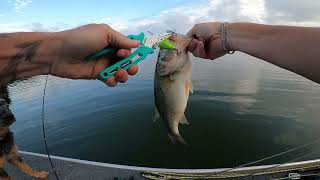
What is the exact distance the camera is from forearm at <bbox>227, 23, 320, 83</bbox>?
8.02 ft

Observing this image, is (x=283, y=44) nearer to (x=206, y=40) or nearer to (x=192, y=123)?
(x=206, y=40)

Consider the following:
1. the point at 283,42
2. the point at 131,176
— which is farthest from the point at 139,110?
the point at 283,42

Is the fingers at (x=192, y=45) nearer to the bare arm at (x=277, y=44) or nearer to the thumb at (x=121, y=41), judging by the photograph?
the bare arm at (x=277, y=44)

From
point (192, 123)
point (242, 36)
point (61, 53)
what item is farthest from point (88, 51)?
point (192, 123)

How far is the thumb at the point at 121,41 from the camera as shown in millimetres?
3139

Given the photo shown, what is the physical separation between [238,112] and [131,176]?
811 centimetres

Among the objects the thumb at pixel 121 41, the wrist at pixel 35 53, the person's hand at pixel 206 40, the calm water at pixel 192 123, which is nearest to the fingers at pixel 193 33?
the person's hand at pixel 206 40

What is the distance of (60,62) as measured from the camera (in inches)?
141

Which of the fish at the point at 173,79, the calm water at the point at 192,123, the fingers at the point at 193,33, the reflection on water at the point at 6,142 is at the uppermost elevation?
the fingers at the point at 193,33

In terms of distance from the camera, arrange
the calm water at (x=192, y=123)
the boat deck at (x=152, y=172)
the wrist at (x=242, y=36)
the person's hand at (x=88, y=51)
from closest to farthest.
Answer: the wrist at (x=242, y=36) < the person's hand at (x=88, y=51) < the boat deck at (x=152, y=172) < the calm water at (x=192, y=123)

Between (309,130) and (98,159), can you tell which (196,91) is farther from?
(98,159)

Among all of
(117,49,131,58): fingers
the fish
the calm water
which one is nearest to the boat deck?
the calm water

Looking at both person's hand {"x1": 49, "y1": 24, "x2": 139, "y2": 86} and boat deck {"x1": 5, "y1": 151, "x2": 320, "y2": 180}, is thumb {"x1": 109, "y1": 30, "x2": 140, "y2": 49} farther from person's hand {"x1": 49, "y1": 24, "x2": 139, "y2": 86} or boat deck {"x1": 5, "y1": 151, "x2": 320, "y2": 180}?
boat deck {"x1": 5, "y1": 151, "x2": 320, "y2": 180}

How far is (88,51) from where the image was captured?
3396 millimetres
